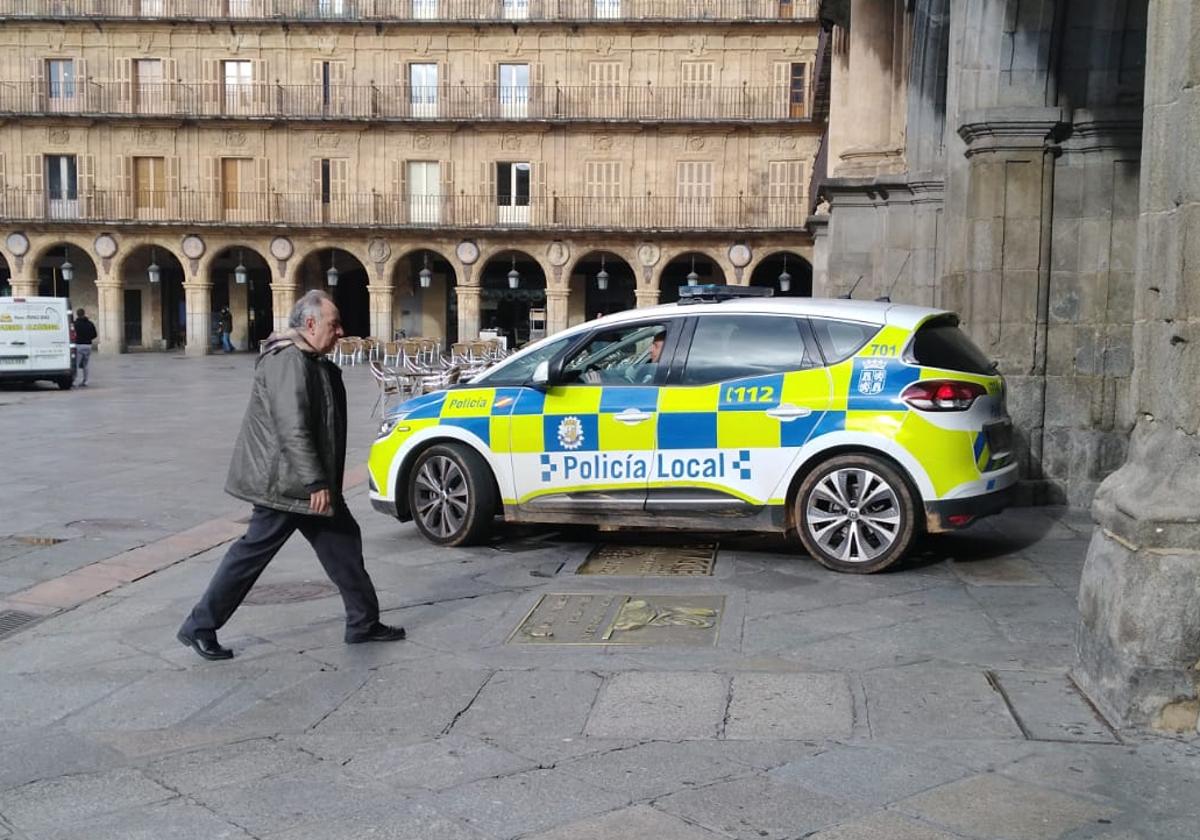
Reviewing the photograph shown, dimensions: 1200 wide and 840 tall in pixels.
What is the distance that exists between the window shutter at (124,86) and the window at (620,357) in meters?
38.7

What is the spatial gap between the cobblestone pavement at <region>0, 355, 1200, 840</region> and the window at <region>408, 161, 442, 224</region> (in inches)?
1353

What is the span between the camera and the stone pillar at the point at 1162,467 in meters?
4.33

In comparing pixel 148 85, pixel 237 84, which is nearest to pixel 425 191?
pixel 237 84

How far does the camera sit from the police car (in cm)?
693

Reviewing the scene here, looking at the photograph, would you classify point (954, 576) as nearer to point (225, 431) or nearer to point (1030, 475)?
point (1030, 475)

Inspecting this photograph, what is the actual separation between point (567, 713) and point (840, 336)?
10.9 ft

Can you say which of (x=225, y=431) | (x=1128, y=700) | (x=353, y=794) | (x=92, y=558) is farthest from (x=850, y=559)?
(x=225, y=431)

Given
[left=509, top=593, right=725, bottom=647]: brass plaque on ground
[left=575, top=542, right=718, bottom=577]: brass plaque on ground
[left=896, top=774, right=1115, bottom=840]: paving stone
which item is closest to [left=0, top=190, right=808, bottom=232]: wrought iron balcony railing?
[left=575, top=542, right=718, bottom=577]: brass plaque on ground

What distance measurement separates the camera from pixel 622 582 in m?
6.92

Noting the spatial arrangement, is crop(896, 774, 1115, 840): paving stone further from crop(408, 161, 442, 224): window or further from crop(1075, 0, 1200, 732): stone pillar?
crop(408, 161, 442, 224): window

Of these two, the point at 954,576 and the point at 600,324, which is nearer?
the point at 954,576

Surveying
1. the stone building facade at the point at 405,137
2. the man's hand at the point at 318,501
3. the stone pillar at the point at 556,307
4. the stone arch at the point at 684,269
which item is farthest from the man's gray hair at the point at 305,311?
the stone pillar at the point at 556,307

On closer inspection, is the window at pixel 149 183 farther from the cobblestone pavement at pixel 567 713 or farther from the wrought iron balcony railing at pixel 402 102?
the cobblestone pavement at pixel 567 713

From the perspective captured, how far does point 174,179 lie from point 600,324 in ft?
124
